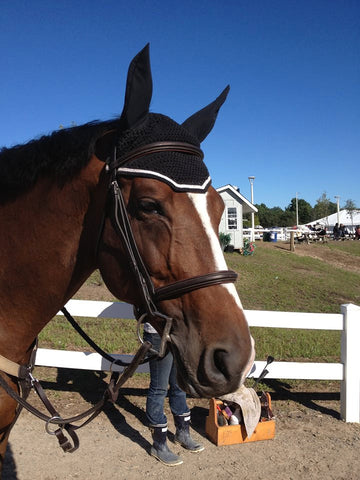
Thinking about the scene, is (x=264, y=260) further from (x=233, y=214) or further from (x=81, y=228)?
(x=81, y=228)

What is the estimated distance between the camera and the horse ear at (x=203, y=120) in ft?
6.87

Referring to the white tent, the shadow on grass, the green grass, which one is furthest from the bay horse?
the white tent

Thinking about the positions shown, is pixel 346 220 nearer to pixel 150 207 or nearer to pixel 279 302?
pixel 279 302

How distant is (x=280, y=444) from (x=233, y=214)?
19.5m

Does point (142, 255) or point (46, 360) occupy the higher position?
point (142, 255)

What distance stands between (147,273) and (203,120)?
107 cm

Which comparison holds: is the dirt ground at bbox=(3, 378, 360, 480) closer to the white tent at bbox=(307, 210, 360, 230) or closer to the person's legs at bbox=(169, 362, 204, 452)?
the person's legs at bbox=(169, 362, 204, 452)

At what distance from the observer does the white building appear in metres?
22.0

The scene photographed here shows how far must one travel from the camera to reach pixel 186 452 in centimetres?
373

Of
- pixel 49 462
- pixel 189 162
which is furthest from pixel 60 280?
pixel 49 462

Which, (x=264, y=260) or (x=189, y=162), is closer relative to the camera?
(x=189, y=162)

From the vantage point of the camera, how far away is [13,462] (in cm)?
342

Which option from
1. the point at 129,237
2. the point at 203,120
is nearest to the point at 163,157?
the point at 129,237

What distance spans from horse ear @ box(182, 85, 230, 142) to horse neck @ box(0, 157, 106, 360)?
68 centimetres
